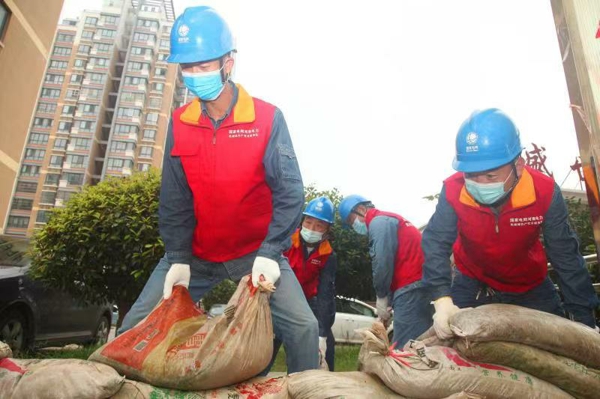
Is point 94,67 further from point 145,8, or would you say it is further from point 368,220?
point 368,220

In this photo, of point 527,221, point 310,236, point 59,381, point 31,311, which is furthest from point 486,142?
point 31,311

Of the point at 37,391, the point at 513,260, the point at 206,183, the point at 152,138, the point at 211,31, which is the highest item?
the point at 152,138

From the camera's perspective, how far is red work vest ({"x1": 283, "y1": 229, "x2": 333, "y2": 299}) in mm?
4398

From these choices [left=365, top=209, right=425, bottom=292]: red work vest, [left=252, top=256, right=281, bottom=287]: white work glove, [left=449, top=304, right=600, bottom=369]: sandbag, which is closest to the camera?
[left=449, top=304, right=600, bottom=369]: sandbag

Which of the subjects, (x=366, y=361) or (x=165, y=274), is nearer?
(x=366, y=361)

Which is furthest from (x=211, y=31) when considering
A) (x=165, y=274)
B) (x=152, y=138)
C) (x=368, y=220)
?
(x=152, y=138)

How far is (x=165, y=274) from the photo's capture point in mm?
2160

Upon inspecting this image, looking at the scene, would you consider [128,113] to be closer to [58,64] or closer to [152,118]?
[152,118]

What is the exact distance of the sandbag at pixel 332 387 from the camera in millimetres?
1507

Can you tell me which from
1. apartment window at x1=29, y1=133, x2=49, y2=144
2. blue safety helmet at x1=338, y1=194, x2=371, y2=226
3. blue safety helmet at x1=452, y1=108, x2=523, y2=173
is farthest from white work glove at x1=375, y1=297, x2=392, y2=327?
apartment window at x1=29, y1=133, x2=49, y2=144

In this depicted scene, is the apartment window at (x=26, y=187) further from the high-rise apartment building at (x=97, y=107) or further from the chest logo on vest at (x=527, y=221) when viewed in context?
the chest logo on vest at (x=527, y=221)

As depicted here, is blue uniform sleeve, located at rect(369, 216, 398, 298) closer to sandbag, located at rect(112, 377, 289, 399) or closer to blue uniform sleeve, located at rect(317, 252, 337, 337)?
blue uniform sleeve, located at rect(317, 252, 337, 337)

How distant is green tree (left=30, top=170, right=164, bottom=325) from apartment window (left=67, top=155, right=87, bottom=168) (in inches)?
2129

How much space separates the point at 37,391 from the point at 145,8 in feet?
241
